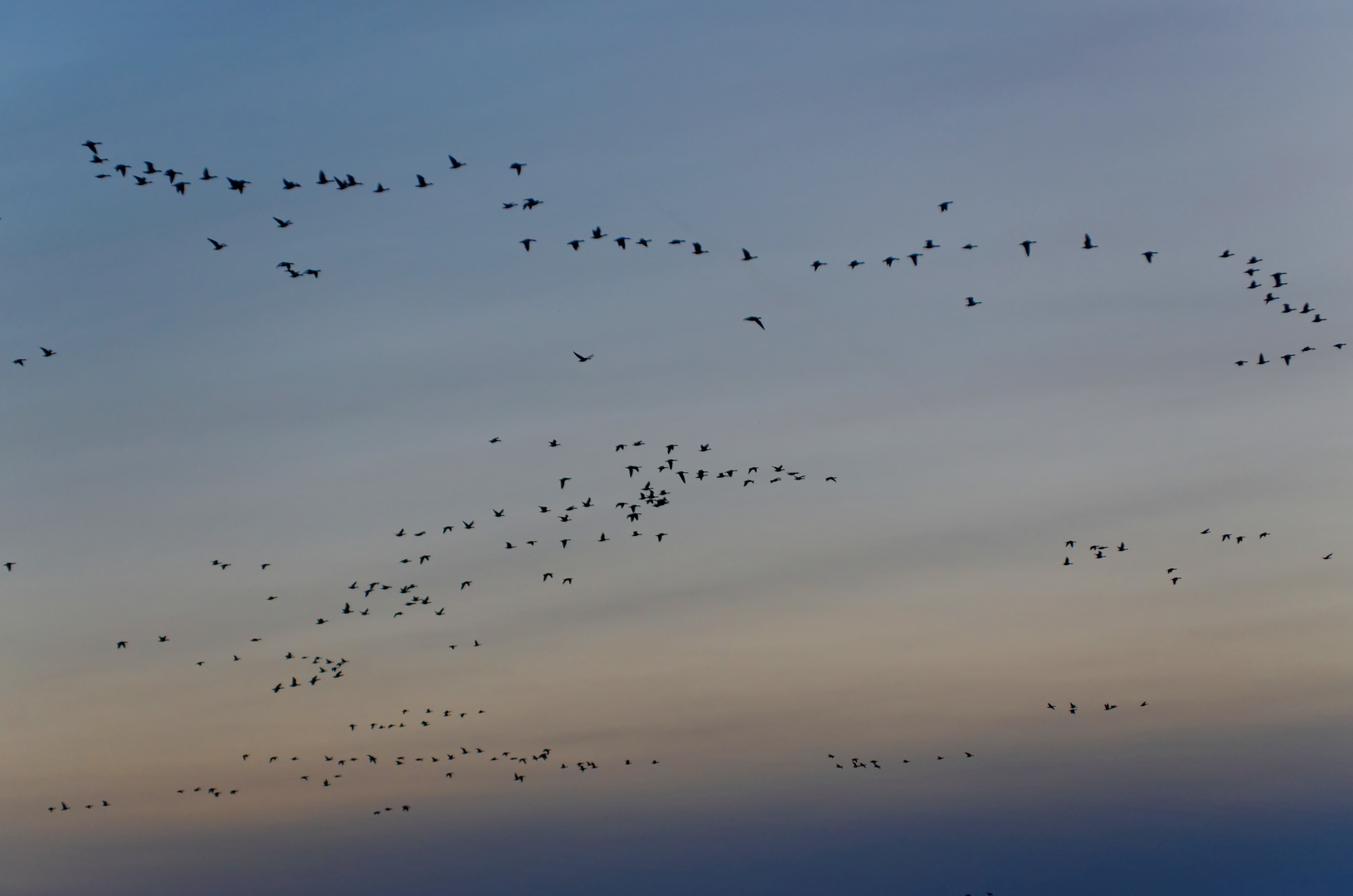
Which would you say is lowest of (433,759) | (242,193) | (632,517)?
(433,759)

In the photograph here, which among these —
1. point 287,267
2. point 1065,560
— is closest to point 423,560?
point 287,267

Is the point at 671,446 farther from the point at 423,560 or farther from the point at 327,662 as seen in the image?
the point at 327,662

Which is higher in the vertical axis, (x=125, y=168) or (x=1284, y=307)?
(x=125, y=168)

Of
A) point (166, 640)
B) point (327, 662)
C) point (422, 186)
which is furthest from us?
point (327, 662)

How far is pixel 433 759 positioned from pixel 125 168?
249 ft

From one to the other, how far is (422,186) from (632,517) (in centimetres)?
4000

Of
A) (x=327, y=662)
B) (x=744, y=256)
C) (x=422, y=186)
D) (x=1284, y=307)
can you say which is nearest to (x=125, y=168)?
(x=422, y=186)

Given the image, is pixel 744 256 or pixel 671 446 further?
pixel 671 446

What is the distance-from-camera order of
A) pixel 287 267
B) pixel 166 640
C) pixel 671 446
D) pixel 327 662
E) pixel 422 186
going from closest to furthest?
pixel 422 186 < pixel 287 267 < pixel 671 446 < pixel 166 640 < pixel 327 662

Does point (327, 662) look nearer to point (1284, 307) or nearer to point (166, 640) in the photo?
point (166, 640)

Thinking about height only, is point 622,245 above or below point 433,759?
above

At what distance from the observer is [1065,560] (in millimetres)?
128250

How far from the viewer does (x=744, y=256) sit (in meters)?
103

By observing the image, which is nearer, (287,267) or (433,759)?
(287,267)
